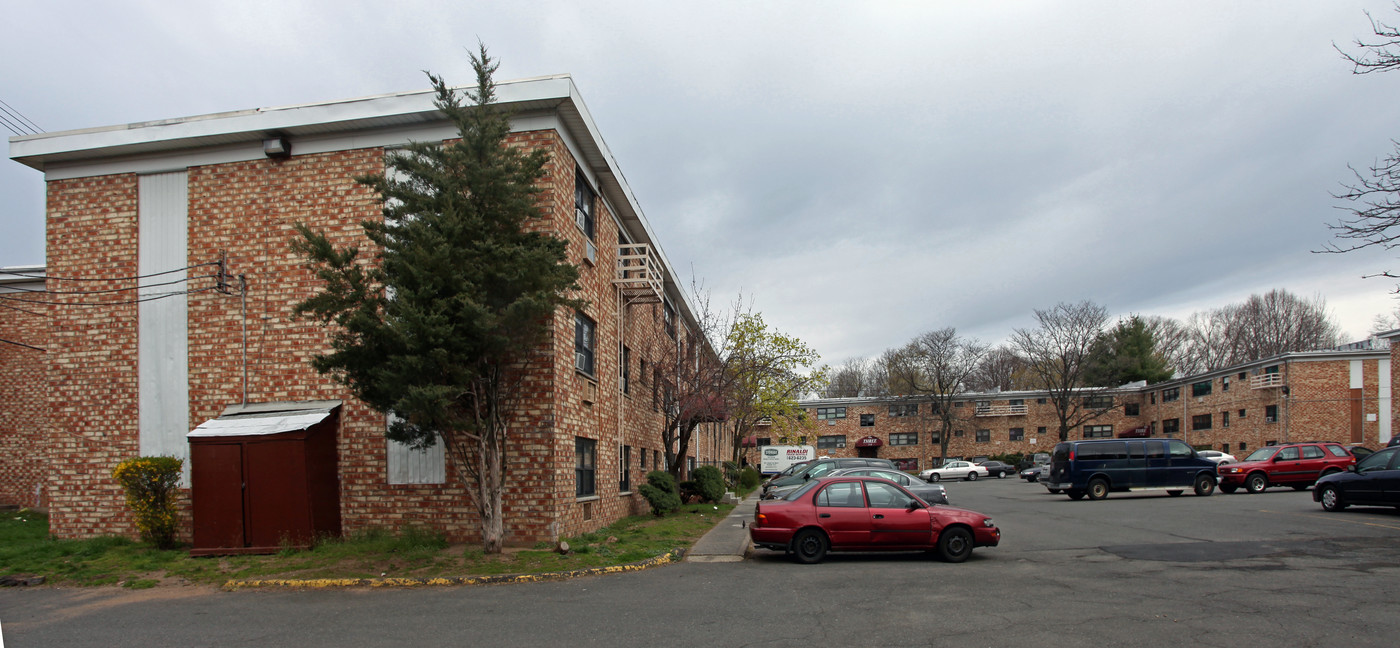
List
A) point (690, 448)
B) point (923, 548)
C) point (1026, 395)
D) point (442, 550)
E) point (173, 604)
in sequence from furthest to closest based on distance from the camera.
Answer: point (1026, 395), point (690, 448), point (442, 550), point (923, 548), point (173, 604)

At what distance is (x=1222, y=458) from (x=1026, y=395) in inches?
1079

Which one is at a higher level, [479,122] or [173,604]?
[479,122]

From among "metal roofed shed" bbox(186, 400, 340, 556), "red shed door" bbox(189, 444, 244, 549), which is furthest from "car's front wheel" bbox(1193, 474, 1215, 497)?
"red shed door" bbox(189, 444, 244, 549)

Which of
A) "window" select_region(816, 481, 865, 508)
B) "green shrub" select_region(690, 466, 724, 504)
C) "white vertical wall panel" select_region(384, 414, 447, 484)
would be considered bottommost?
"green shrub" select_region(690, 466, 724, 504)

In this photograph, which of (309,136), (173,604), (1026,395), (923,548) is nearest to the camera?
(173,604)

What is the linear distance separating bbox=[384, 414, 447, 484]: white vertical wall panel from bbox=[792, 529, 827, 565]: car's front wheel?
6.37 meters

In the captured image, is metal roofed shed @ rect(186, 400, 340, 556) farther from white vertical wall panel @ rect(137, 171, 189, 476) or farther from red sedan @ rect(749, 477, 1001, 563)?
red sedan @ rect(749, 477, 1001, 563)

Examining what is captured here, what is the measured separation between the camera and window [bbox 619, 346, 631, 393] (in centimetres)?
2192

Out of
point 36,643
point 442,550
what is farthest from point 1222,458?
point 36,643

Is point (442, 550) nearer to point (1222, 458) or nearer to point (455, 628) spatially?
A: point (455, 628)

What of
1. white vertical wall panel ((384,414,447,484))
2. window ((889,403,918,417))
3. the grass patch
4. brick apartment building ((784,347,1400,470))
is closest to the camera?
the grass patch

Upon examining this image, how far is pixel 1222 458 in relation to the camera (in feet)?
136

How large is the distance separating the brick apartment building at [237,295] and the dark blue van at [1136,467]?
645 inches

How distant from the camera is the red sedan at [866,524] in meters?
12.7
